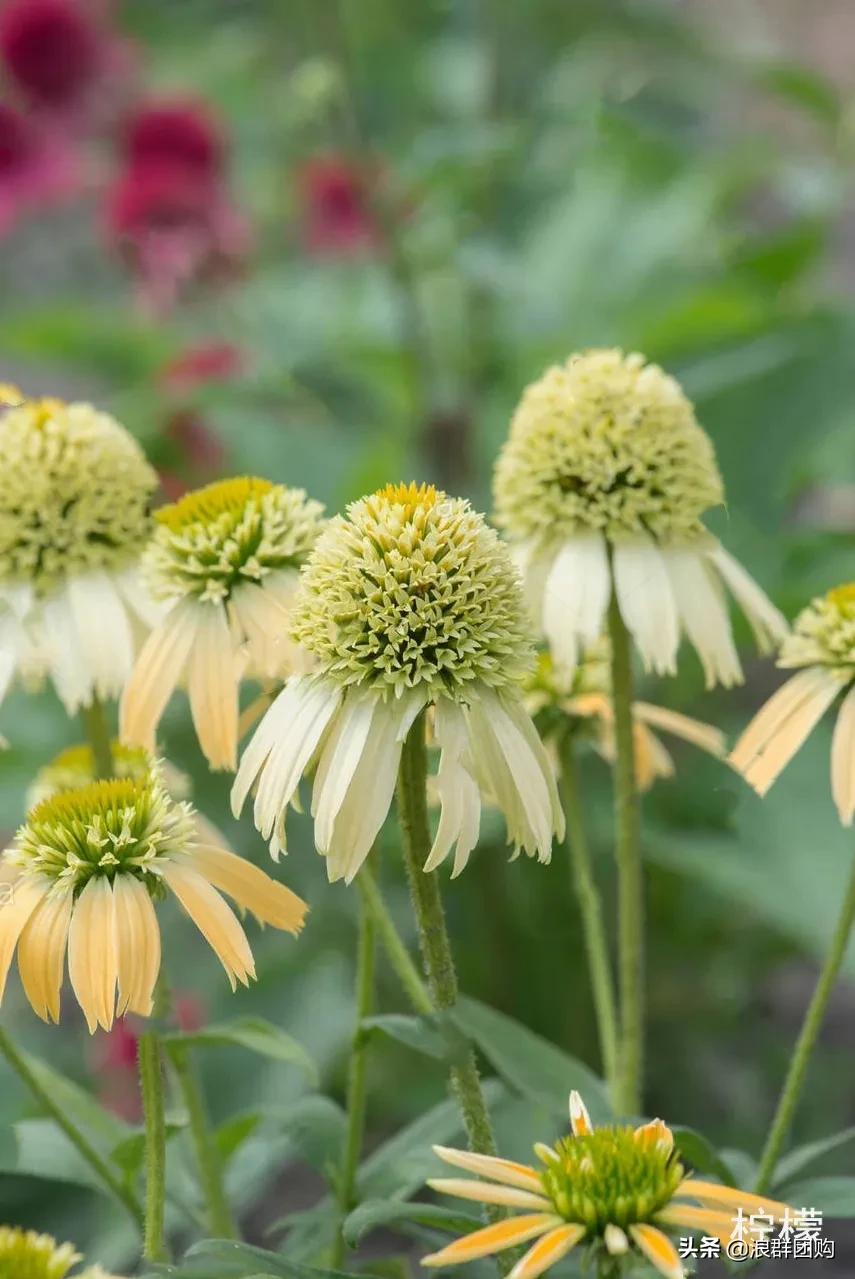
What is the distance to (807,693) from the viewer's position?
46cm

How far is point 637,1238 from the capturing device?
0.33m

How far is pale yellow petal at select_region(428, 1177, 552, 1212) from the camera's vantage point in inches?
12.9

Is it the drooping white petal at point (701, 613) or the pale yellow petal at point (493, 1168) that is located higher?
the drooping white petal at point (701, 613)

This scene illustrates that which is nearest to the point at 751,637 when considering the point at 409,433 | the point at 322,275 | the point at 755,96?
the point at 409,433

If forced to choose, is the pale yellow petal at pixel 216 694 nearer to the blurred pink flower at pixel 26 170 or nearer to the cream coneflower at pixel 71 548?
the cream coneflower at pixel 71 548

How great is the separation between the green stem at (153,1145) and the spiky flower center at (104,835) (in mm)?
47

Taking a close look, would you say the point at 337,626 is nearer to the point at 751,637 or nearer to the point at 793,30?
the point at 751,637

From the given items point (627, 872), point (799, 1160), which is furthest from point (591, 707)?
point (799, 1160)

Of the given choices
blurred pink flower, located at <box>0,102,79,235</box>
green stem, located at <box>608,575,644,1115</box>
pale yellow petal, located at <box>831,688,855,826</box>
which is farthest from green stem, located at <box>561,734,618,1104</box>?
blurred pink flower, located at <box>0,102,79,235</box>

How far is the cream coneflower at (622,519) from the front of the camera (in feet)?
1.51

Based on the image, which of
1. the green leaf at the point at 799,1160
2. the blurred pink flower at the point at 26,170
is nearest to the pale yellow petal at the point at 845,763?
the green leaf at the point at 799,1160

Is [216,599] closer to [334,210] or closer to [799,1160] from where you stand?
[799,1160]

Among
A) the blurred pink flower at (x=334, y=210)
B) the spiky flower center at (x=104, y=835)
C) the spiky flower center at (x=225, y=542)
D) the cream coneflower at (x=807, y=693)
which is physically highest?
the blurred pink flower at (x=334, y=210)

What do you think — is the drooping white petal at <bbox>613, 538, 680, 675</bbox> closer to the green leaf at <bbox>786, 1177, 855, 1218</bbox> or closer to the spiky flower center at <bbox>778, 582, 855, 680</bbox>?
the spiky flower center at <bbox>778, 582, 855, 680</bbox>
